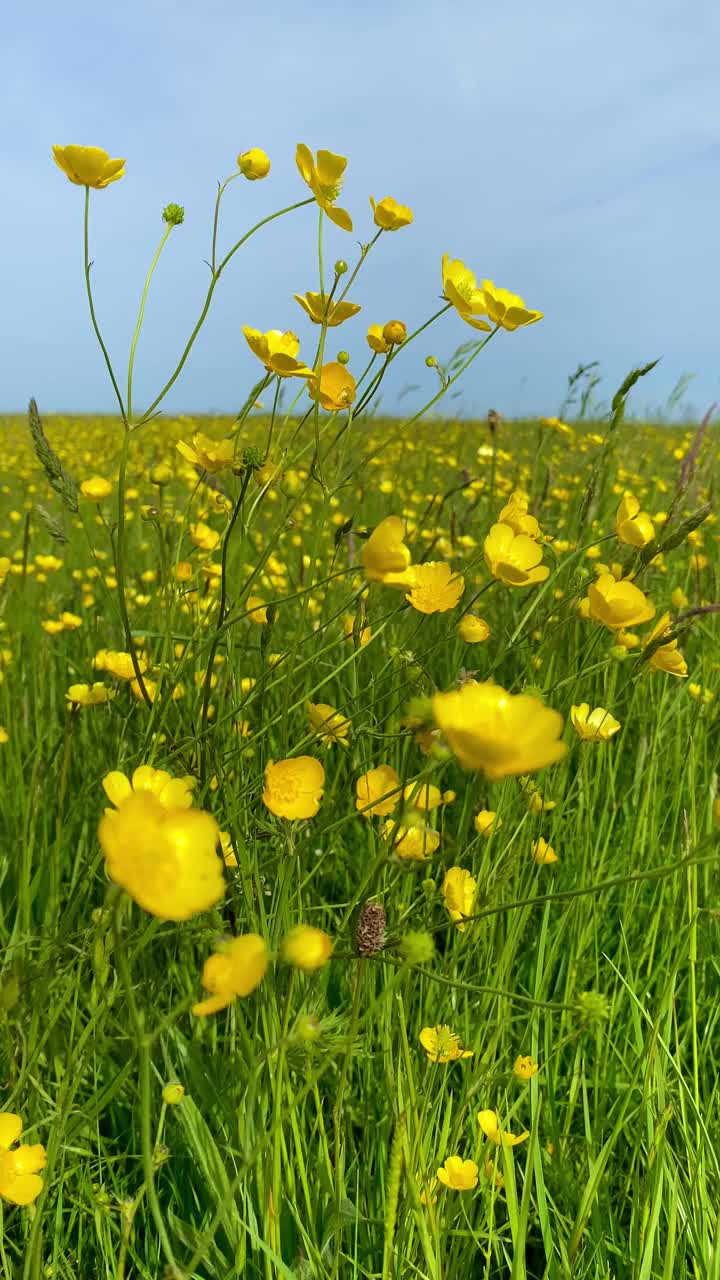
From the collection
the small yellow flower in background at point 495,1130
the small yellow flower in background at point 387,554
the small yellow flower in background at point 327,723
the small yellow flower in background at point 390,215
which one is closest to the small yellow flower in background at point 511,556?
the small yellow flower in background at point 387,554

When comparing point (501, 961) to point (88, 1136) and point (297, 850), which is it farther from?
point (88, 1136)

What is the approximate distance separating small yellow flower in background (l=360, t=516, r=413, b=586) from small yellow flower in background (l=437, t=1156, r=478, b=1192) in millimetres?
615

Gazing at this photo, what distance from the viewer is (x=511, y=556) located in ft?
3.41

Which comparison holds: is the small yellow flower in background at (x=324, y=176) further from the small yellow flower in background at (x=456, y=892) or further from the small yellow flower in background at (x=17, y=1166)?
the small yellow flower in background at (x=17, y=1166)

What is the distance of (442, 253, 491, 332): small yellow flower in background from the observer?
1139mm

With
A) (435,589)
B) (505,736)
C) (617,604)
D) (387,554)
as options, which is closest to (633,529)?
(617,604)

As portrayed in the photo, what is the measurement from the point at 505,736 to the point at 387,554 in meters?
0.36

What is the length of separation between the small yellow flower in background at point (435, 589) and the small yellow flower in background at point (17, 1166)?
0.69m

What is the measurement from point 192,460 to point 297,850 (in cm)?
54

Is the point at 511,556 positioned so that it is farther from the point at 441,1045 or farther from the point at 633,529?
the point at 441,1045

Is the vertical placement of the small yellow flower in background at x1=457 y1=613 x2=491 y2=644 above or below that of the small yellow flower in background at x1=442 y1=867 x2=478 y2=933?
above

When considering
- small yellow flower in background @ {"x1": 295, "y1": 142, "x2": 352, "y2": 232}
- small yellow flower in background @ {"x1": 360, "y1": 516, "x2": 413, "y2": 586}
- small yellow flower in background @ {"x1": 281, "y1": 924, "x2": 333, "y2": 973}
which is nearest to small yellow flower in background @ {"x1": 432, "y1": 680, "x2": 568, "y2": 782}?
small yellow flower in background @ {"x1": 281, "y1": 924, "x2": 333, "y2": 973}

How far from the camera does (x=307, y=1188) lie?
913mm

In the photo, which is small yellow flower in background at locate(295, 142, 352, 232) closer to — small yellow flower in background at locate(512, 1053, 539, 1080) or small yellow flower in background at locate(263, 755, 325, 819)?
small yellow flower in background at locate(263, 755, 325, 819)
